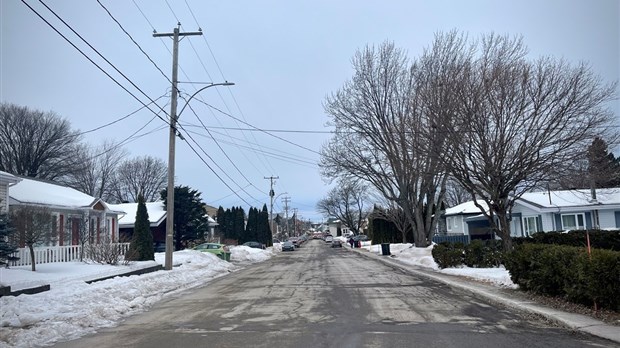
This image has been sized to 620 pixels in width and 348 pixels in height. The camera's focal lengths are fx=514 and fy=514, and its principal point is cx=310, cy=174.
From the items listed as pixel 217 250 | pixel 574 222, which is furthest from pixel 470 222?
pixel 217 250

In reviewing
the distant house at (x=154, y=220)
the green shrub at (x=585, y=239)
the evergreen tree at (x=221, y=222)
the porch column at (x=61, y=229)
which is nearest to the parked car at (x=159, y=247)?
the distant house at (x=154, y=220)

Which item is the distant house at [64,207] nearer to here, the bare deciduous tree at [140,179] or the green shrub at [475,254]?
the green shrub at [475,254]

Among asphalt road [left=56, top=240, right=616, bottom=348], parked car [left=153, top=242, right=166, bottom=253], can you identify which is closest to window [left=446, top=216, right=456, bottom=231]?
parked car [left=153, top=242, right=166, bottom=253]

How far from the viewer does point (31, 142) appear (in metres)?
55.2

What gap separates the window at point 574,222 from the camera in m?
38.5

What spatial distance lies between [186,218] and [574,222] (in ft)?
103

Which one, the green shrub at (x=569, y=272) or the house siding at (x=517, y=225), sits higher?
the house siding at (x=517, y=225)

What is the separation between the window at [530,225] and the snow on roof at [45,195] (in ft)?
108

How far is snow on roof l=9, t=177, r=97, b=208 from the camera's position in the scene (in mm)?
25362

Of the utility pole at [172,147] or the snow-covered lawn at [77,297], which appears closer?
the snow-covered lawn at [77,297]

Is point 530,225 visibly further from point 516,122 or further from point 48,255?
point 48,255

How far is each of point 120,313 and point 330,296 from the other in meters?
5.79

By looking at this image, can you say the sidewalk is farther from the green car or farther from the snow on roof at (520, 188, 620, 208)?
the snow on roof at (520, 188, 620, 208)

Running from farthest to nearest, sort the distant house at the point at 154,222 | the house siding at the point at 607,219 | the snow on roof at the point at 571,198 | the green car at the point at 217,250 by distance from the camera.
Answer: the distant house at the point at 154,222 < the house siding at the point at 607,219 < the green car at the point at 217,250 < the snow on roof at the point at 571,198
